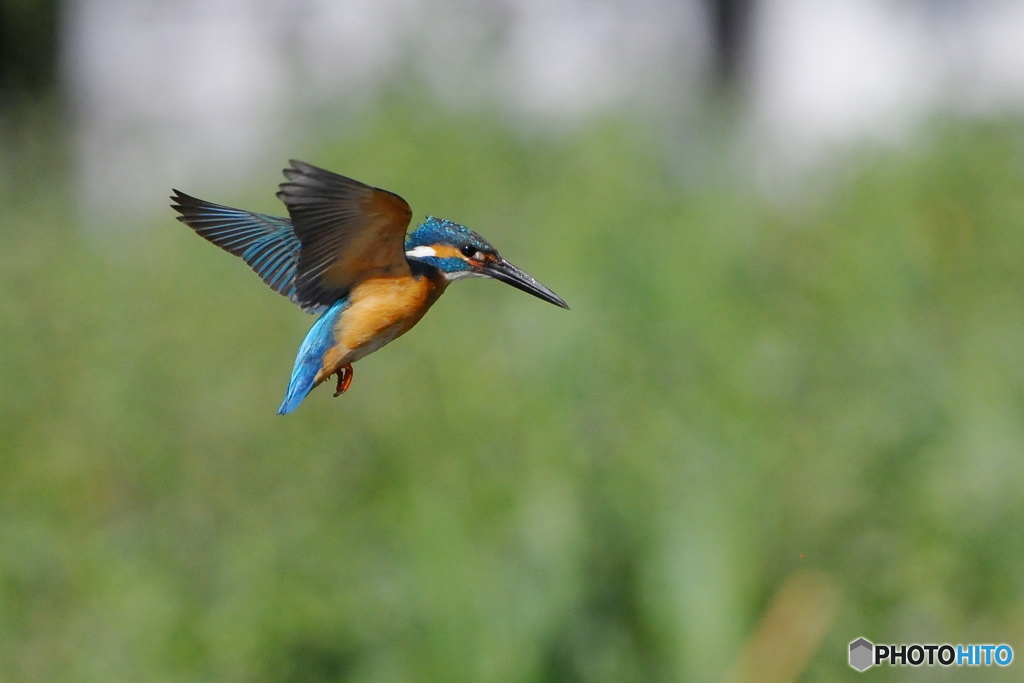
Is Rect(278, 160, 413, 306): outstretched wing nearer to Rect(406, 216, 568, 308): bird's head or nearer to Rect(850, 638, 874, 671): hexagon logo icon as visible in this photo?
Rect(406, 216, 568, 308): bird's head

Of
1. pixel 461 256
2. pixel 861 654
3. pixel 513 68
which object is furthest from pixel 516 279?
pixel 513 68

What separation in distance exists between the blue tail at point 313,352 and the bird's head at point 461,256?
0.04 metres

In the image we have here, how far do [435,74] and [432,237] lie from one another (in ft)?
10.6

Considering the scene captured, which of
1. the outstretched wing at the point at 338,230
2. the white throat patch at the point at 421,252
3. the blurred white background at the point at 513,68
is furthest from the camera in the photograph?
the blurred white background at the point at 513,68

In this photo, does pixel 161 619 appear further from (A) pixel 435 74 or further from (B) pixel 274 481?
(A) pixel 435 74

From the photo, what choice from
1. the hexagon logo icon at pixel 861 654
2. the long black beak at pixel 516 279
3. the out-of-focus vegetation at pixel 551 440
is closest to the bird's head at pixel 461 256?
the long black beak at pixel 516 279

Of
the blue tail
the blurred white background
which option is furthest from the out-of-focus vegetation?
the blue tail

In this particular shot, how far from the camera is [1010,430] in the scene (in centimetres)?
245

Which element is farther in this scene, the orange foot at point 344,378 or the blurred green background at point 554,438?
the blurred green background at point 554,438

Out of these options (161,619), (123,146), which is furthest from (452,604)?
(123,146)

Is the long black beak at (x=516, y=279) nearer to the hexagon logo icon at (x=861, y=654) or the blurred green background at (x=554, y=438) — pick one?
the blurred green background at (x=554, y=438)

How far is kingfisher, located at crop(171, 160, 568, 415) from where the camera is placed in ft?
1.34

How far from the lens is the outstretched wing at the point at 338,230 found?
1.30 ft

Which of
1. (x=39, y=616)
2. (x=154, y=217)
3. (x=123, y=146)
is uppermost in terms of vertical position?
(x=123, y=146)
